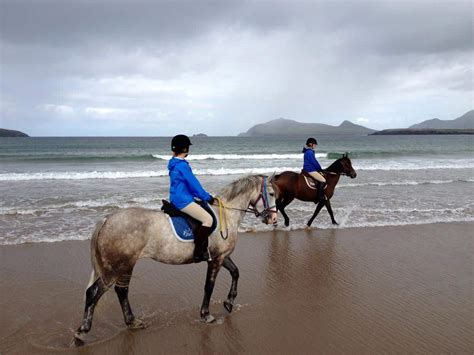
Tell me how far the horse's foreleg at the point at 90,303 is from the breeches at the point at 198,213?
1349 mm

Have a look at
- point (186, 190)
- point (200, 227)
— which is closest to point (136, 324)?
point (200, 227)

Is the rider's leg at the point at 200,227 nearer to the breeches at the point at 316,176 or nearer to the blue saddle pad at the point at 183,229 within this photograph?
the blue saddle pad at the point at 183,229

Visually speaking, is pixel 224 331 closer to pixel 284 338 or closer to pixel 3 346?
pixel 284 338

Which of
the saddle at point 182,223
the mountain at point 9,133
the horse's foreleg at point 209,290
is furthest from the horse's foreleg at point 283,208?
the mountain at point 9,133

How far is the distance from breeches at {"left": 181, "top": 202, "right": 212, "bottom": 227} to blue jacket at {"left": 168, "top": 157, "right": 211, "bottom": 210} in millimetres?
55

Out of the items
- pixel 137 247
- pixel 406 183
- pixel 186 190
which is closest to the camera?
pixel 137 247

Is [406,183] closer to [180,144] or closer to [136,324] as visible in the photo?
[180,144]

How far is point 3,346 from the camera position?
439cm

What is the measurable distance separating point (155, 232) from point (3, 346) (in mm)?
2187

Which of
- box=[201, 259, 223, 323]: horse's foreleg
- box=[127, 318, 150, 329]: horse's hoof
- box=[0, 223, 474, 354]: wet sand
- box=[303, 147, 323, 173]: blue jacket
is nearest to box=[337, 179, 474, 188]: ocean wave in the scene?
box=[303, 147, 323, 173]: blue jacket

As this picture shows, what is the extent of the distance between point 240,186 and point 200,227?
897 mm

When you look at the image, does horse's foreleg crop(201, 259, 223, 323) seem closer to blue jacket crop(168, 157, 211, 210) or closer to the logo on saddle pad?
blue jacket crop(168, 157, 211, 210)

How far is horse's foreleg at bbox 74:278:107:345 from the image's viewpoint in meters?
4.47

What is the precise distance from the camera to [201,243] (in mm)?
4812
